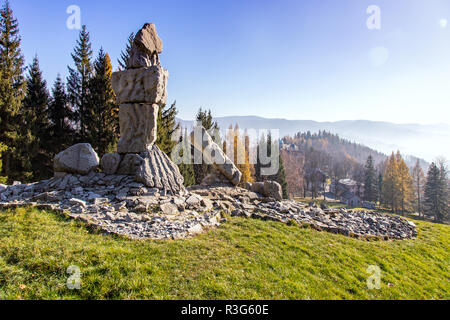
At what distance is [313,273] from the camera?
4746 mm

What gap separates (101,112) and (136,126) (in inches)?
573

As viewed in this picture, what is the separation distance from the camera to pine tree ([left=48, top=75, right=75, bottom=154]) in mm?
21312

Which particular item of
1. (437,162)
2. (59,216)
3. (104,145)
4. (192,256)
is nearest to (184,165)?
(104,145)

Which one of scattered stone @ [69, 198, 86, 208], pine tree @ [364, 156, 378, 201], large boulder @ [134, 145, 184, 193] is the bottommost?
pine tree @ [364, 156, 378, 201]

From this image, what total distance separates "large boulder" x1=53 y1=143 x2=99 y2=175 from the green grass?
12.4 feet

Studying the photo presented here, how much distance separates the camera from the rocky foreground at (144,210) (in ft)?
20.8

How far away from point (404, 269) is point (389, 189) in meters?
43.2

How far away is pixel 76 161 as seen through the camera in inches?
392

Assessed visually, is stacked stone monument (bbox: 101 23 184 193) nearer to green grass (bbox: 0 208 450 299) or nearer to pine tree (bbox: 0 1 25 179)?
green grass (bbox: 0 208 450 299)

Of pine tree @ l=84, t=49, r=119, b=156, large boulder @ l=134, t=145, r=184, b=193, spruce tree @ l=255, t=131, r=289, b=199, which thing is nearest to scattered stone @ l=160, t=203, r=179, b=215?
large boulder @ l=134, t=145, r=184, b=193

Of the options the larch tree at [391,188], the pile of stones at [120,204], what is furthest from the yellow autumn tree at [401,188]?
the pile of stones at [120,204]

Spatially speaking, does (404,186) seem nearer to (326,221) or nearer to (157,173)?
(326,221)

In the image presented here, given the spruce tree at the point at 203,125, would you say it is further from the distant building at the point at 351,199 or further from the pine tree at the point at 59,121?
the distant building at the point at 351,199
